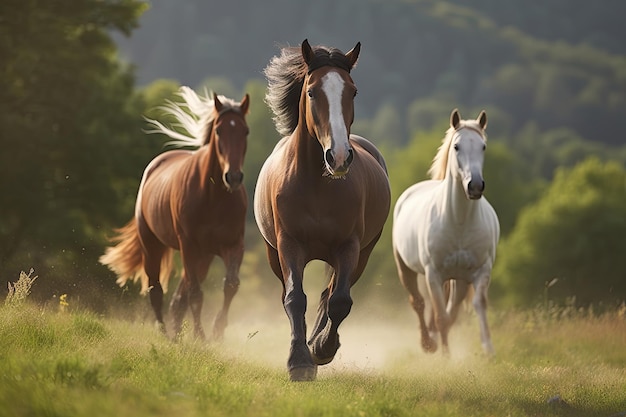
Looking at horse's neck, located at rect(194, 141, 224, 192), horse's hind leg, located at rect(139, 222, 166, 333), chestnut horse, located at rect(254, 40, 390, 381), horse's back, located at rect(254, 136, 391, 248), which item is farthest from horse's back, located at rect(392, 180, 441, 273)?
chestnut horse, located at rect(254, 40, 390, 381)

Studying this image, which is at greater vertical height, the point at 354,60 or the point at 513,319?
the point at 354,60

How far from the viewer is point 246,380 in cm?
667

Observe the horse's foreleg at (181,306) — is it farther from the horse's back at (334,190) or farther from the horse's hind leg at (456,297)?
the horse's hind leg at (456,297)

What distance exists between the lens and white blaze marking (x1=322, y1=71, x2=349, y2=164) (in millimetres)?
6609

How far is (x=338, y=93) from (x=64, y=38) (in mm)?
18863

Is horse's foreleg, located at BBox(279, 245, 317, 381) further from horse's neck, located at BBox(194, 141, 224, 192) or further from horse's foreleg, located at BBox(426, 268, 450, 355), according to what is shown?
horse's foreleg, located at BBox(426, 268, 450, 355)

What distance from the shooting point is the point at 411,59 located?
→ 16000 cm

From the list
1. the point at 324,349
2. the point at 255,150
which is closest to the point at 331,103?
the point at 324,349

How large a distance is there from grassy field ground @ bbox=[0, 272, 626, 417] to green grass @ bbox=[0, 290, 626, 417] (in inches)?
0.4

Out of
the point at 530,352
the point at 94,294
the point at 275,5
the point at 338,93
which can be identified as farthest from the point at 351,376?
the point at 275,5

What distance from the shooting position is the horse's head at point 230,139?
1063cm

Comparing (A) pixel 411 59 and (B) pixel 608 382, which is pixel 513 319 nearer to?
(B) pixel 608 382

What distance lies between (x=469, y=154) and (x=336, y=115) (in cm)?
407

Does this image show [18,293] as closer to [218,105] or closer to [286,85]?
[286,85]
